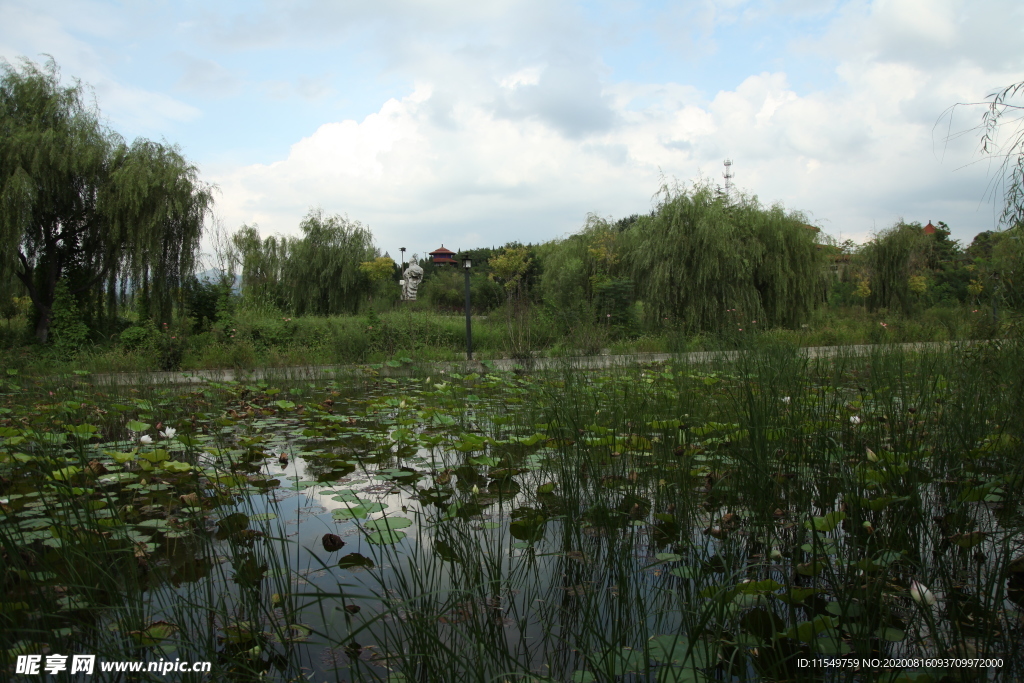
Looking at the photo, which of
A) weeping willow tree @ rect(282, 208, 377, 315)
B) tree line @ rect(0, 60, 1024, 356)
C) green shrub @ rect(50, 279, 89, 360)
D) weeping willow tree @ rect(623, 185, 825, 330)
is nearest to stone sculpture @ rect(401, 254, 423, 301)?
weeping willow tree @ rect(282, 208, 377, 315)

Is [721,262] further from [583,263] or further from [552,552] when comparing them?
[552,552]

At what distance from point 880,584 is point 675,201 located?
11690mm

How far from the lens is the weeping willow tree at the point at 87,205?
9.23 metres

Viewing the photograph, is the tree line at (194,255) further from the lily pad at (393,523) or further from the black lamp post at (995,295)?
the lily pad at (393,523)

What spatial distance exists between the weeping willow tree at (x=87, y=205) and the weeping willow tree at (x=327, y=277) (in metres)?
9.02

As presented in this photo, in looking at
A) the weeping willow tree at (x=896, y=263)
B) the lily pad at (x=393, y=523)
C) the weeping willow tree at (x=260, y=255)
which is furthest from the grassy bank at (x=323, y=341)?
the weeping willow tree at (x=260, y=255)

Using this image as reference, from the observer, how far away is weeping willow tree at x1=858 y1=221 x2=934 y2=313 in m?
15.6

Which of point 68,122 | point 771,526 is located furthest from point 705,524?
point 68,122

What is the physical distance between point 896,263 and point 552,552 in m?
17.5

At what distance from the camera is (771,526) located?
155 cm

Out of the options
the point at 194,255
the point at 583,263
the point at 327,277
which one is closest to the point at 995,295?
the point at 194,255

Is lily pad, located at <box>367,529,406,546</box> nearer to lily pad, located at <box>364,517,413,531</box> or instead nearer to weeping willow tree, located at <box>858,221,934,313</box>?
lily pad, located at <box>364,517,413,531</box>

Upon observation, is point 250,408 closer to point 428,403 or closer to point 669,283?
point 428,403

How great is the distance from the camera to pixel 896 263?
51.6ft
